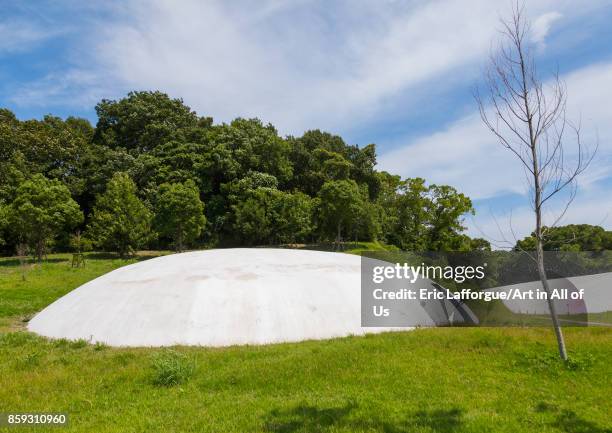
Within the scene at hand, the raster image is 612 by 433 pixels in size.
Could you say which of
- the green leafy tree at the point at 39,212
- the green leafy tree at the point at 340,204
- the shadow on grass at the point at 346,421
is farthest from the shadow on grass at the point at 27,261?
the shadow on grass at the point at 346,421

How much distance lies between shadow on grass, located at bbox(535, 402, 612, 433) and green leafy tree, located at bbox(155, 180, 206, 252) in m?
35.8

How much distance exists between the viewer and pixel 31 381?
937cm

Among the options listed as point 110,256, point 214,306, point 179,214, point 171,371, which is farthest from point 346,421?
point 110,256

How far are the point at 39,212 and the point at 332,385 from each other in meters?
36.2

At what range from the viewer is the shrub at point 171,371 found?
907cm

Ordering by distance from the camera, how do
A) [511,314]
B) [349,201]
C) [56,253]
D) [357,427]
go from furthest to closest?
[56,253] < [349,201] < [511,314] < [357,427]

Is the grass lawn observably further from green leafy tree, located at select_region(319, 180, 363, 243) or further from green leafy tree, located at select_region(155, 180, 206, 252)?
green leafy tree, located at select_region(319, 180, 363, 243)

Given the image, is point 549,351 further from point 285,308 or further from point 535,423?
point 285,308

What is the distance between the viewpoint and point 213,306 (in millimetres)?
13430

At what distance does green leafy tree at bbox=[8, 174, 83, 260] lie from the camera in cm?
3559

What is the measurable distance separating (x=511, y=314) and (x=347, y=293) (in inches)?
617

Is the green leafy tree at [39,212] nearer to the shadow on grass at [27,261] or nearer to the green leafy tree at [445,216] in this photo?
the shadow on grass at [27,261]

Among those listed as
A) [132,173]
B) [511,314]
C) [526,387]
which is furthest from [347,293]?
[132,173]

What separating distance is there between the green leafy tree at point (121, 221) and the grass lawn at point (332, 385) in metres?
26.6
